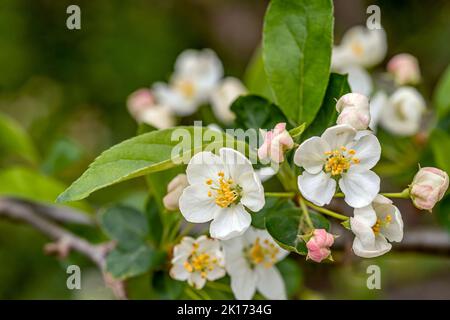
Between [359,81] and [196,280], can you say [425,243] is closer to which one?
[359,81]

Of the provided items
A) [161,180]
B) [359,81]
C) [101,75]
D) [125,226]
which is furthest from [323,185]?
[101,75]

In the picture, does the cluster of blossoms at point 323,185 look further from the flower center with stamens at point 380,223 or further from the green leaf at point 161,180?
the green leaf at point 161,180

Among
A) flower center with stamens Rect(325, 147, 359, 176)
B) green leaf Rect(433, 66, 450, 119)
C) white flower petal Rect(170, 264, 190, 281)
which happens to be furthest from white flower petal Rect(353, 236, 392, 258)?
green leaf Rect(433, 66, 450, 119)

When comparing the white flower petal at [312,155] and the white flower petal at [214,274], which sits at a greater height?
the white flower petal at [312,155]

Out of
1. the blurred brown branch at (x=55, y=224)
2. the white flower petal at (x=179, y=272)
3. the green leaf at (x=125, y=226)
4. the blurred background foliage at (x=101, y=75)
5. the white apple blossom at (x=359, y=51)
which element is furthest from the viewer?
the blurred background foliage at (x=101, y=75)

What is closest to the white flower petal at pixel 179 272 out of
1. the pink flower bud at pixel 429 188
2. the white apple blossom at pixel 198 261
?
the white apple blossom at pixel 198 261

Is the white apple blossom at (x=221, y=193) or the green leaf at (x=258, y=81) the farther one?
the green leaf at (x=258, y=81)
